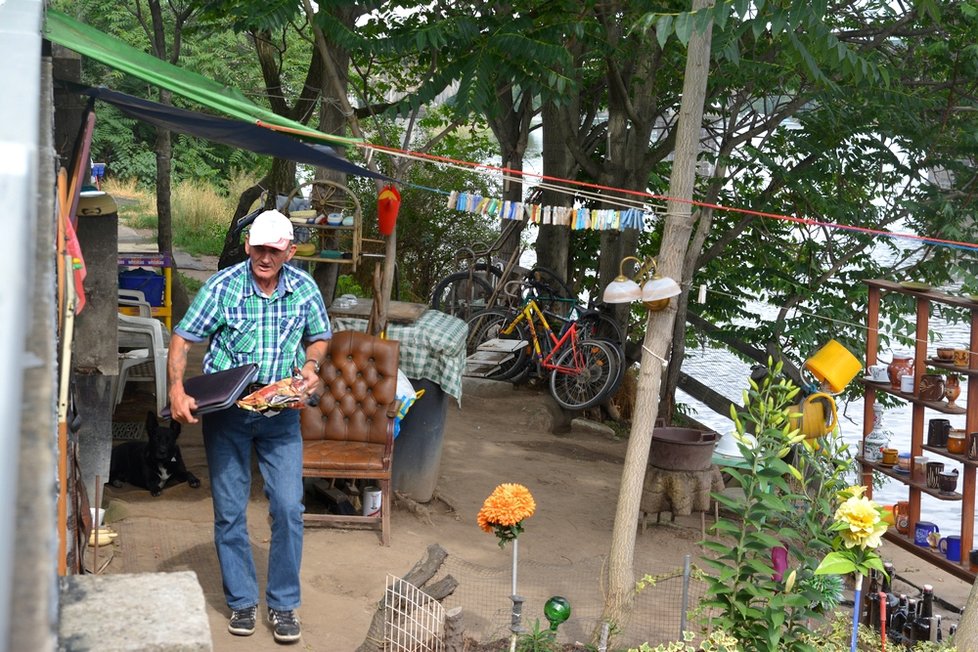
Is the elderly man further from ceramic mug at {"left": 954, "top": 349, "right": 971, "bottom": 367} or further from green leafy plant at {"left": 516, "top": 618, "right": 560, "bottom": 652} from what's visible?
ceramic mug at {"left": 954, "top": 349, "right": 971, "bottom": 367}

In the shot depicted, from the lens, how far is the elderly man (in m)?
4.38

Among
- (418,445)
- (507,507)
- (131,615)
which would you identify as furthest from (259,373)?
(418,445)

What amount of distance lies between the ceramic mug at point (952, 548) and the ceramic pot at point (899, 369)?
2.85ft

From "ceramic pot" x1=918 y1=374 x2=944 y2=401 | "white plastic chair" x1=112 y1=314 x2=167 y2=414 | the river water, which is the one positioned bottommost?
the river water

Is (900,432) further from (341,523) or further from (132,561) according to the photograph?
(132,561)

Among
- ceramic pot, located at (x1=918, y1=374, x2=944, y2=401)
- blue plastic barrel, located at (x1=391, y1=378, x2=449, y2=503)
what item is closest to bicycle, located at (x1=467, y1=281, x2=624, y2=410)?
blue plastic barrel, located at (x1=391, y1=378, x2=449, y2=503)

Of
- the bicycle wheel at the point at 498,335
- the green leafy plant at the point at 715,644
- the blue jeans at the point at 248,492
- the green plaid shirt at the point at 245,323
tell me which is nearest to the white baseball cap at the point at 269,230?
the green plaid shirt at the point at 245,323

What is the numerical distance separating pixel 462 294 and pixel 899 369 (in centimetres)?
742

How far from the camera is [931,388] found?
636cm

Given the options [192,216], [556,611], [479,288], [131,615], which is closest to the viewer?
[131,615]

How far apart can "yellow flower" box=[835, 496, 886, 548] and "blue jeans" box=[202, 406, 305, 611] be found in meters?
2.10

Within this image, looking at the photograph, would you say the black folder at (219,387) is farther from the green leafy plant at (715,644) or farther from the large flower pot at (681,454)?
the large flower pot at (681,454)

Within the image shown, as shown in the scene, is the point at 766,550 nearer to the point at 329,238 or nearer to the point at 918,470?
the point at 918,470

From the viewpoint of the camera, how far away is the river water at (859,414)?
1401 centimetres
